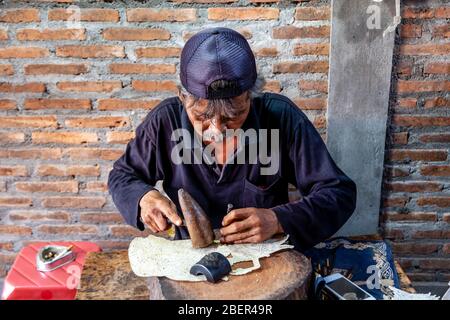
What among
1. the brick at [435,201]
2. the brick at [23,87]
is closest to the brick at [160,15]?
the brick at [23,87]

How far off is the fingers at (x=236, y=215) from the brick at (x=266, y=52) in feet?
3.77

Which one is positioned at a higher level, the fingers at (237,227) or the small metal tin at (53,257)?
the fingers at (237,227)

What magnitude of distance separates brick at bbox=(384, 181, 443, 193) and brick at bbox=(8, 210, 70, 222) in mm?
2038

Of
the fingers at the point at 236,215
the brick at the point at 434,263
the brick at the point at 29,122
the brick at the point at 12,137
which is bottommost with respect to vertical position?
the brick at the point at 434,263

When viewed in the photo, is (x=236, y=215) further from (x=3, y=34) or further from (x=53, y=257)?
(x=3, y=34)

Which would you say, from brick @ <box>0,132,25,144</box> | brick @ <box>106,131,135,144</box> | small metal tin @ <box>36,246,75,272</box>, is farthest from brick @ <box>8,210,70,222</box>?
brick @ <box>106,131,135,144</box>

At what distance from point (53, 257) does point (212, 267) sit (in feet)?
4.39

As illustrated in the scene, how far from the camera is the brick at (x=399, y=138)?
3.21 meters

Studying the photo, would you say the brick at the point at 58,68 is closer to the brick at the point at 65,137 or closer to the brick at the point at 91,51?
the brick at the point at 91,51

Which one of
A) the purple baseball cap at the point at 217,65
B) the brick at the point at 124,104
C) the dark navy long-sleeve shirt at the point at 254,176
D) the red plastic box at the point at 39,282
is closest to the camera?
the purple baseball cap at the point at 217,65

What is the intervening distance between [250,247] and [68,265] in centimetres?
125

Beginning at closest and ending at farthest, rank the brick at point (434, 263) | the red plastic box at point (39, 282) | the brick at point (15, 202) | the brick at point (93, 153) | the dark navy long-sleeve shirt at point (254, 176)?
the dark navy long-sleeve shirt at point (254, 176) → the red plastic box at point (39, 282) → the brick at point (93, 153) → the brick at point (15, 202) → the brick at point (434, 263)

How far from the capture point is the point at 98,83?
10.3 feet

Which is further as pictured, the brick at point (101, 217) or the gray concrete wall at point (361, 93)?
the brick at point (101, 217)
